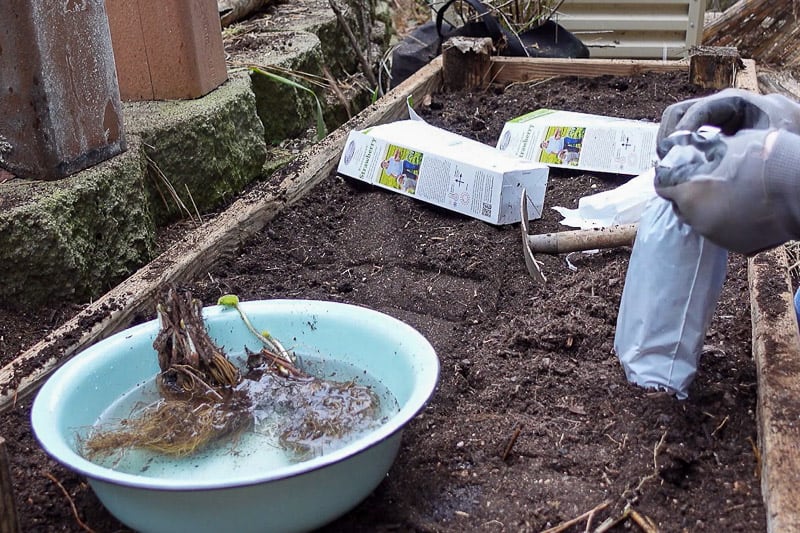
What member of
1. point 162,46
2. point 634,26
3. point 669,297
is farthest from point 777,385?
point 634,26

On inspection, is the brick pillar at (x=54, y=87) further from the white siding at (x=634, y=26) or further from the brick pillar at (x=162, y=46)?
the white siding at (x=634, y=26)

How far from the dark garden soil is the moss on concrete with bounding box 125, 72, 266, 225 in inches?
12.6

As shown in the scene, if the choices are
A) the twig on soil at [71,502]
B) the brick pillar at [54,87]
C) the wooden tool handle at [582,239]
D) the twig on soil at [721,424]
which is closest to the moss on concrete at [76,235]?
the brick pillar at [54,87]

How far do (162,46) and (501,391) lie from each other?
1.51 meters

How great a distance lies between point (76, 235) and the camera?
191 cm

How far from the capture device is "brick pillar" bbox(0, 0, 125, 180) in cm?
181

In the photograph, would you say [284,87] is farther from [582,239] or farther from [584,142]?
[582,239]

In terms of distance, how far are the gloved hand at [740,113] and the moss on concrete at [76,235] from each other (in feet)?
3.97

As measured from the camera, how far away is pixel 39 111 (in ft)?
6.11

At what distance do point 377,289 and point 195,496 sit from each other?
100 cm

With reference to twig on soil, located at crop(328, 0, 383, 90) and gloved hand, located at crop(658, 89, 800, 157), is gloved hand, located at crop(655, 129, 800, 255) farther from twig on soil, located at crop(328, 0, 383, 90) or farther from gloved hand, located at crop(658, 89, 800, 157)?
twig on soil, located at crop(328, 0, 383, 90)

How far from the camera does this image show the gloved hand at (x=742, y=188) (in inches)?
→ 43.4

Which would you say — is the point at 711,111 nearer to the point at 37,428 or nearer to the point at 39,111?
the point at 37,428

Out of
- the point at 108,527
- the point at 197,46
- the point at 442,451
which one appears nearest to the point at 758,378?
the point at 442,451
